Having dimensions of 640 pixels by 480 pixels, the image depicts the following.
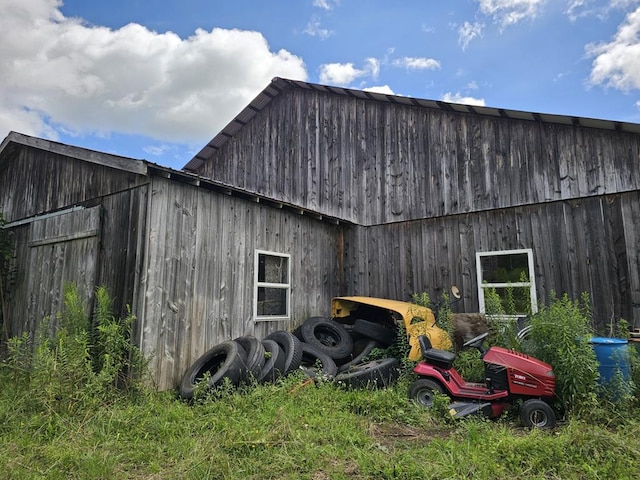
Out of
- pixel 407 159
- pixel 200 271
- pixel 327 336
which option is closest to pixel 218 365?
pixel 200 271

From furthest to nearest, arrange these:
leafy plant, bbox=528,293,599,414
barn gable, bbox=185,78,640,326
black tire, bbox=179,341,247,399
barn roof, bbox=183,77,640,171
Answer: barn roof, bbox=183,77,640,171
barn gable, bbox=185,78,640,326
black tire, bbox=179,341,247,399
leafy plant, bbox=528,293,599,414

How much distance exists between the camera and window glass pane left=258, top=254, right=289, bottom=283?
726 centimetres

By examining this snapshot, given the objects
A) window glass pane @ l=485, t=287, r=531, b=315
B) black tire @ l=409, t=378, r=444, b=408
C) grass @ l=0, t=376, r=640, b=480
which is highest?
window glass pane @ l=485, t=287, r=531, b=315

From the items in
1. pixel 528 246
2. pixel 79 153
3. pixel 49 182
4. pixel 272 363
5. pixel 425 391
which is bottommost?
pixel 425 391

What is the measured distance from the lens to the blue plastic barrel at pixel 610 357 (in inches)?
174

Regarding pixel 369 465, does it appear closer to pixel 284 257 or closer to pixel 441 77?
pixel 284 257

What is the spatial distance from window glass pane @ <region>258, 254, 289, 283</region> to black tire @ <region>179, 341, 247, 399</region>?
1784mm

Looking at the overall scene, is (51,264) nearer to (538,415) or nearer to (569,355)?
A: (538,415)

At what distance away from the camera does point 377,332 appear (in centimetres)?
704

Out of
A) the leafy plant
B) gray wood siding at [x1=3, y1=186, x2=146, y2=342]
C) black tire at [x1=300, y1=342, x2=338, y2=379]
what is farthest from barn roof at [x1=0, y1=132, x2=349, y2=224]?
the leafy plant

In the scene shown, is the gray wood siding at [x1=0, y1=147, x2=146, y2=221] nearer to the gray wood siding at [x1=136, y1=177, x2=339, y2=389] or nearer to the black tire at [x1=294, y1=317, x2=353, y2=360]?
the gray wood siding at [x1=136, y1=177, x2=339, y2=389]

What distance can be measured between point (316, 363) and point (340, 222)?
3694 mm

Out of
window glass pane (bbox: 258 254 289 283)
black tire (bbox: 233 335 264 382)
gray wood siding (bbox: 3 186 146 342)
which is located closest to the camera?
black tire (bbox: 233 335 264 382)

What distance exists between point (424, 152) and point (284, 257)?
3.76 m
